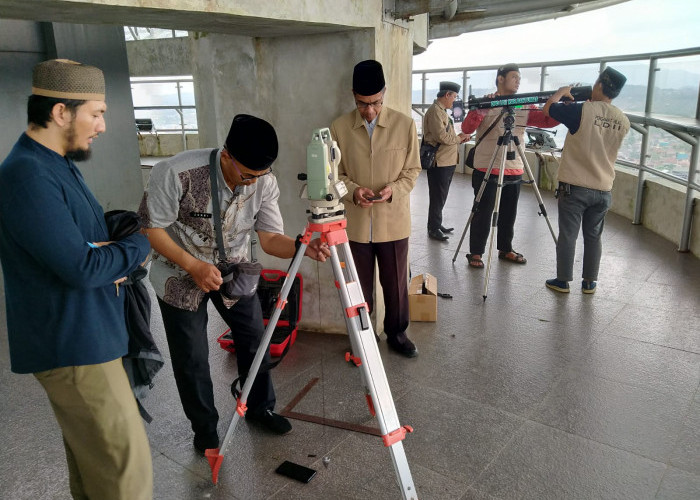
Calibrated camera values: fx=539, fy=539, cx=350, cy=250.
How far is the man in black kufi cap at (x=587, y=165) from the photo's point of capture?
446cm

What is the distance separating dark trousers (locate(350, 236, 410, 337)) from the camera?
3.70m

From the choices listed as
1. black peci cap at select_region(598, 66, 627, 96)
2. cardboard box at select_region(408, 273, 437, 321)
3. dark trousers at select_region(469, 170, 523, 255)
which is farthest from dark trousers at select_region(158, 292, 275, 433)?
black peci cap at select_region(598, 66, 627, 96)

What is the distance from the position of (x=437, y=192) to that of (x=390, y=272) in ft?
10.2

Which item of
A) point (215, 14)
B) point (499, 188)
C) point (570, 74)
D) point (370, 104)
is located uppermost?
point (570, 74)

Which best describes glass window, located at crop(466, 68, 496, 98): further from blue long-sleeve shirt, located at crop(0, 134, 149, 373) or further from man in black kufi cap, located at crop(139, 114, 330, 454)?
blue long-sleeve shirt, located at crop(0, 134, 149, 373)

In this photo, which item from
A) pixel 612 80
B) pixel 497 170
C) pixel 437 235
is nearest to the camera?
pixel 612 80

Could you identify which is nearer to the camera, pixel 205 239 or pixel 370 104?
pixel 205 239

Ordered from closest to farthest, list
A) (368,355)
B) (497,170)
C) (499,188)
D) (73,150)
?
(73,150) → (368,355) → (499,188) → (497,170)

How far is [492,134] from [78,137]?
176 inches

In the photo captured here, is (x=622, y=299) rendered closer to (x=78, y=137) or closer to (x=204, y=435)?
(x=204, y=435)

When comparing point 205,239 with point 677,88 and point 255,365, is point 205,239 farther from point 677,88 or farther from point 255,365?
point 677,88

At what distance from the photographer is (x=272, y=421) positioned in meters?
3.02

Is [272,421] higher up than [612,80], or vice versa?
[612,80]

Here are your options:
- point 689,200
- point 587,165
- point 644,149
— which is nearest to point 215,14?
point 587,165
